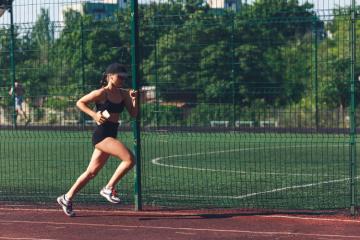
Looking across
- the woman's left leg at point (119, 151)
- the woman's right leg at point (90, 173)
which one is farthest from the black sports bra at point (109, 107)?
the woman's right leg at point (90, 173)

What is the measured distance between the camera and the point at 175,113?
2223cm

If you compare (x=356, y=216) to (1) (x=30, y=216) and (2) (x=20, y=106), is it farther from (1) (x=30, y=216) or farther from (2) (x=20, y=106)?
(2) (x=20, y=106)

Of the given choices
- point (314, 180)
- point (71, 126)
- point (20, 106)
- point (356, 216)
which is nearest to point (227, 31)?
point (71, 126)

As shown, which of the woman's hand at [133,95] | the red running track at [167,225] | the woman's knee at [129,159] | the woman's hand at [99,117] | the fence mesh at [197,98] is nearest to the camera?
the red running track at [167,225]

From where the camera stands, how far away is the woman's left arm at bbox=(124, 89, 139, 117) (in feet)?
40.0

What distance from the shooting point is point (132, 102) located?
12297 millimetres

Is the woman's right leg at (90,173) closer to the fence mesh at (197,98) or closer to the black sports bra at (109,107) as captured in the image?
the black sports bra at (109,107)

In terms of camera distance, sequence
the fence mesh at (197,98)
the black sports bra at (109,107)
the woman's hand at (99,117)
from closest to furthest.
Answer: the woman's hand at (99,117), the black sports bra at (109,107), the fence mesh at (197,98)

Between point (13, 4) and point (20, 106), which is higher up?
point (13, 4)

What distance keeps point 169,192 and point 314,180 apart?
3.42 m

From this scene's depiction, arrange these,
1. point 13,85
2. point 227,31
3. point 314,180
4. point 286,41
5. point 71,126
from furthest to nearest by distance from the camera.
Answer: point 286,41, point 227,31, point 71,126, point 13,85, point 314,180

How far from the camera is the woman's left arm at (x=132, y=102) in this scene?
12195 mm

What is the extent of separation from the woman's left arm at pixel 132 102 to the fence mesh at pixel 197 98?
1.72 meters

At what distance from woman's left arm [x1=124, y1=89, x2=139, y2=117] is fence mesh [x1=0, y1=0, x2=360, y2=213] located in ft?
5.64
